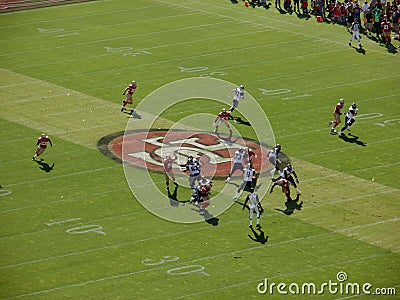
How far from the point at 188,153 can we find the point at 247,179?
3.82 metres

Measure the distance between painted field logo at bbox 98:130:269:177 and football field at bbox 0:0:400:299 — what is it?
0.27 ft

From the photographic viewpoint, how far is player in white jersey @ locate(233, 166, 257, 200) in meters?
29.8

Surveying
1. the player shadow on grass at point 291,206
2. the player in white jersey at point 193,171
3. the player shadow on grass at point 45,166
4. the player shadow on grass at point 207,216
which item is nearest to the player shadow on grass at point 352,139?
the player shadow on grass at point 291,206

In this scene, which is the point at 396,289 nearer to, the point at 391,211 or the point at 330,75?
the point at 391,211

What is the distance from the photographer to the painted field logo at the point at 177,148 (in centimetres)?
3234

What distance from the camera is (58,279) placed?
24.4m

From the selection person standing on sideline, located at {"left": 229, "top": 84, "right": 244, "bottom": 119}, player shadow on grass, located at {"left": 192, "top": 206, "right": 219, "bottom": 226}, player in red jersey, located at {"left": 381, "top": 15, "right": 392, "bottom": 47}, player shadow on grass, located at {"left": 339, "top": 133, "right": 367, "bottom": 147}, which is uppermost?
player in red jersey, located at {"left": 381, "top": 15, "right": 392, "bottom": 47}

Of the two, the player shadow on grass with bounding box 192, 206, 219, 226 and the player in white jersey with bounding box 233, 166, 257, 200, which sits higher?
the player in white jersey with bounding box 233, 166, 257, 200

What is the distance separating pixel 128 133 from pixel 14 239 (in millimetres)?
9751

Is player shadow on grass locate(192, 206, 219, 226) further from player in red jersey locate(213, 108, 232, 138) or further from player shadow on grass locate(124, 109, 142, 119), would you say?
player shadow on grass locate(124, 109, 142, 119)

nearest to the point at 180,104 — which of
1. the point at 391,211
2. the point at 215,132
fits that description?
the point at 215,132

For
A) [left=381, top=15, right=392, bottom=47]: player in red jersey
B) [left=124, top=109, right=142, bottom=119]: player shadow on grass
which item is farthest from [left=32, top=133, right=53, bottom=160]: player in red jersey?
[left=381, top=15, right=392, bottom=47]: player in red jersey

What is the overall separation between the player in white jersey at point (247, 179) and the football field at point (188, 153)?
0.47m

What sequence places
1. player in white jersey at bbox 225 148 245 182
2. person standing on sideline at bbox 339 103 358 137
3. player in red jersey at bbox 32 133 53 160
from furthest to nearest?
person standing on sideline at bbox 339 103 358 137 → player in red jersey at bbox 32 133 53 160 → player in white jersey at bbox 225 148 245 182
